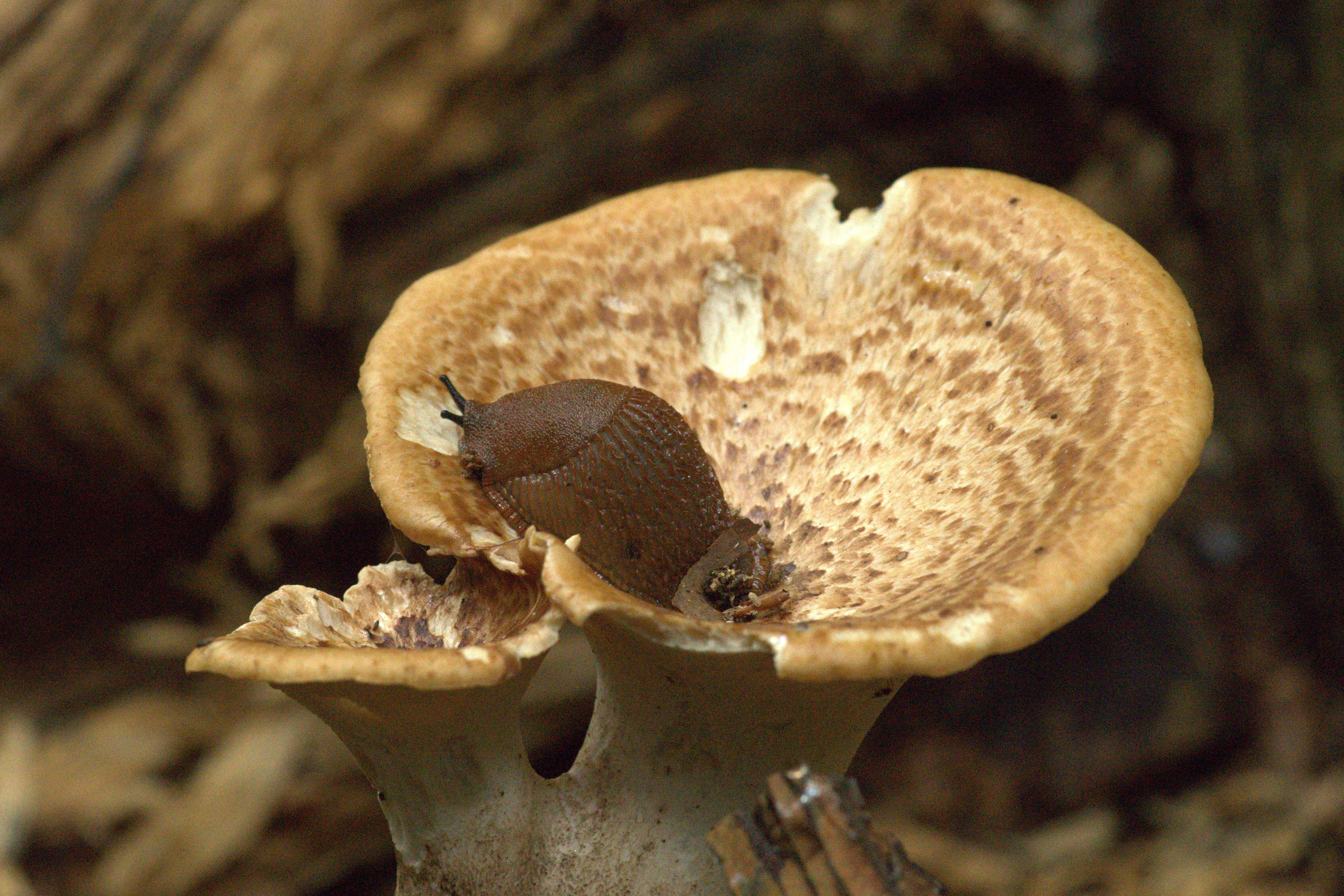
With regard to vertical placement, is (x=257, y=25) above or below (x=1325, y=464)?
above

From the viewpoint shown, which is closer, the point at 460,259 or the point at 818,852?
the point at 818,852

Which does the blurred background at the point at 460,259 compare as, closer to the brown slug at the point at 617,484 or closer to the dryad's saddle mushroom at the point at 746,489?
the dryad's saddle mushroom at the point at 746,489

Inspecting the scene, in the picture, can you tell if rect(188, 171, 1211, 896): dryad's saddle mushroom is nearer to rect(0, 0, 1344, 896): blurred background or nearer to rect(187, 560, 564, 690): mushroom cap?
rect(187, 560, 564, 690): mushroom cap

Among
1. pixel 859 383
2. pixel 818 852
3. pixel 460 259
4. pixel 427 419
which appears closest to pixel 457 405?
pixel 427 419

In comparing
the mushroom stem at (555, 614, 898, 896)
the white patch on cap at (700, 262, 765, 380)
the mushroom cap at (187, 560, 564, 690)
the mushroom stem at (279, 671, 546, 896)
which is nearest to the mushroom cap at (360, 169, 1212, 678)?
the white patch on cap at (700, 262, 765, 380)

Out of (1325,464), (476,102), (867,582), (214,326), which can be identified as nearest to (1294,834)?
(1325,464)

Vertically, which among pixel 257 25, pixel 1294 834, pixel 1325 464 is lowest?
pixel 1294 834

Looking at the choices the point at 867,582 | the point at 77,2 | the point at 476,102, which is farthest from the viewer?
the point at 476,102

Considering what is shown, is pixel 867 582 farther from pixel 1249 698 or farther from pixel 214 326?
pixel 1249 698

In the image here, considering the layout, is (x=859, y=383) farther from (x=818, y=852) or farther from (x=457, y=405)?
(x=818, y=852)
